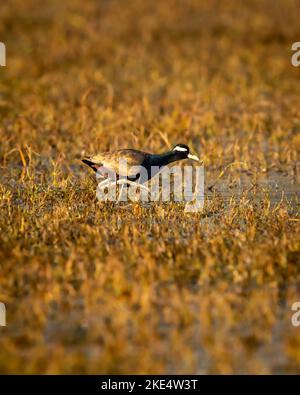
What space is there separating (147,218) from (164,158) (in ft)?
4.47

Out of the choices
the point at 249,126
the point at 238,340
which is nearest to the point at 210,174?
the point at 249,126

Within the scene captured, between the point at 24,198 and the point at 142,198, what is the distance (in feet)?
4.22

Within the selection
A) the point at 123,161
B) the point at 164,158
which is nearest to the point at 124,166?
the point at 123,161

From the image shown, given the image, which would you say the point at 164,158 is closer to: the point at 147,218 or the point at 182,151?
the point at 182,151

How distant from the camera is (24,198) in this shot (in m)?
Result: 8.70

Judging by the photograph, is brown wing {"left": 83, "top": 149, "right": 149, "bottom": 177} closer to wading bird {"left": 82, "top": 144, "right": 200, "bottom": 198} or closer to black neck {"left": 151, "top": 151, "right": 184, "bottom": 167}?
wading bird {"left": 82, "top": 144, "right": 200, "bottom": 198}

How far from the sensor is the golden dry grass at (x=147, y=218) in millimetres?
5227

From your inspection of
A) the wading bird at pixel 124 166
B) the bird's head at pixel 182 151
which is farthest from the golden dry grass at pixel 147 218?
the bird's head at pixel 182 151

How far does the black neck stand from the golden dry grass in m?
0.58

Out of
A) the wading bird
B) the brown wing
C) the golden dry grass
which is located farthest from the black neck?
the golden dry grass

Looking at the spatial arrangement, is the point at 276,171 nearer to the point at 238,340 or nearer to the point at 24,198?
the point at 24,198

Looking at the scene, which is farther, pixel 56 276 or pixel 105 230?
pixel 105 230

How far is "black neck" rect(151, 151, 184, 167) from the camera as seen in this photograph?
913 centimetres
